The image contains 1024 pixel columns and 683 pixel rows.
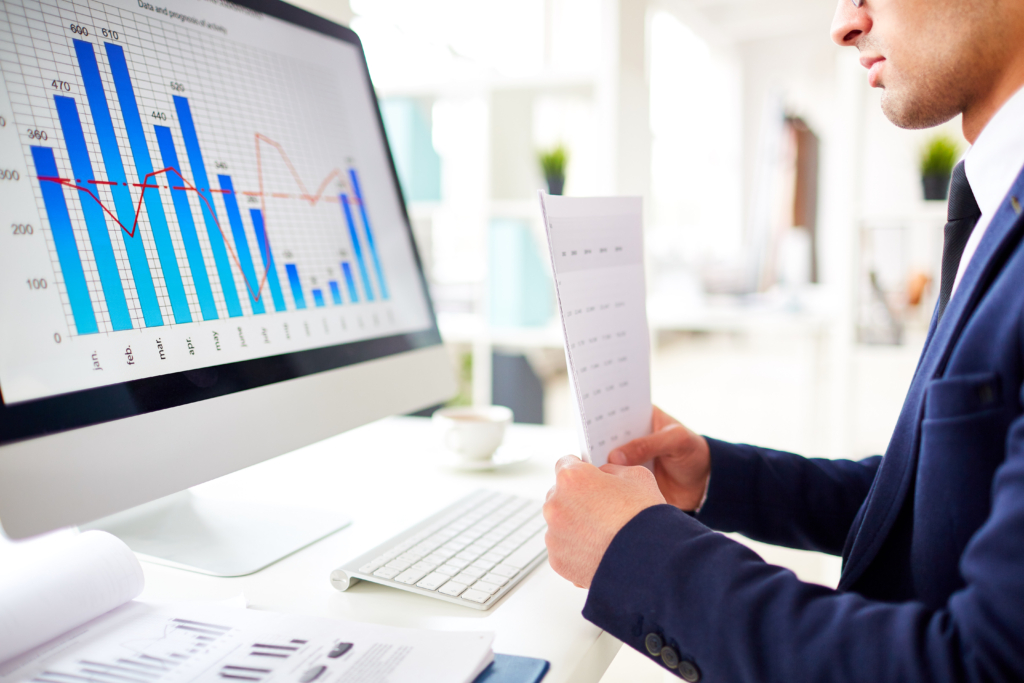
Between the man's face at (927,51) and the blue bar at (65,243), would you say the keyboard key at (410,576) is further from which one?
the man's face at (927,51)

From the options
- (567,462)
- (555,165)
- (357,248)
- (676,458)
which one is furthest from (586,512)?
(555,165)

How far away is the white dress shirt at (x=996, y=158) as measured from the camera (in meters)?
0.58

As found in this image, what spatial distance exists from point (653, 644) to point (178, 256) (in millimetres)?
530

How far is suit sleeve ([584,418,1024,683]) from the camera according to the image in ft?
1.31

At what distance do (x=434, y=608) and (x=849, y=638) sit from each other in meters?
0.31

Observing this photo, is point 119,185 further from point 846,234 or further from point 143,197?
point 846,234

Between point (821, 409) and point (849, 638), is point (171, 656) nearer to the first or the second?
point (849, 638)

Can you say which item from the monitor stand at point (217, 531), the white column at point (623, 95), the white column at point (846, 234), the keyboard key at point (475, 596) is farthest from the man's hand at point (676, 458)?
the white column at point (846, 234)

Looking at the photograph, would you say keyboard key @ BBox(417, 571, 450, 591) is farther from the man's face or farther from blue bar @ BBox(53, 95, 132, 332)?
the man's face

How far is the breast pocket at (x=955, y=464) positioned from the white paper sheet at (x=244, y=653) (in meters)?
Result: 0.32

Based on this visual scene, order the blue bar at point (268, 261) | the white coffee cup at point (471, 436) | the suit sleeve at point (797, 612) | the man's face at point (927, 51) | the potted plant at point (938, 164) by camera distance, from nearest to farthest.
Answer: the suit sleeve at point (797, 612)
the man's face at point (927, 51)
the blue bar at point (268, 261)
the white coffee cup at point (471, 436)
the potted plant at point (938, 164)

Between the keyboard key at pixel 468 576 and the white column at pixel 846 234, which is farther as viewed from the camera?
the white column at pixel 846 234

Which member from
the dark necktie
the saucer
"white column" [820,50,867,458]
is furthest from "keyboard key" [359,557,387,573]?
"white column" [820,50,867,458]

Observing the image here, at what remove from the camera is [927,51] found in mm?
667
